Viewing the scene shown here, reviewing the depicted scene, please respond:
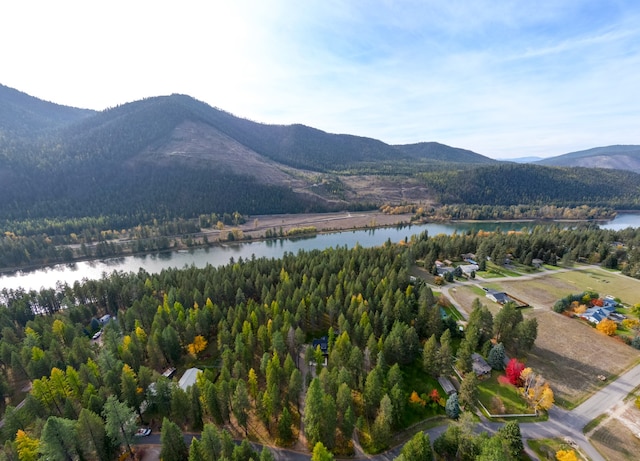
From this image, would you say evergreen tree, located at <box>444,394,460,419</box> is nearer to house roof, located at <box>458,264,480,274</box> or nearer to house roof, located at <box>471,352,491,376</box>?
house roof, located at <box>471,352,491,376</box>

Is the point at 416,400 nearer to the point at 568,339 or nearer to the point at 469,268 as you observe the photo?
the point at 568,339

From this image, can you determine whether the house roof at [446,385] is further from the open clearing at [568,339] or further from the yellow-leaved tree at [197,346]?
the yellow-leaved tree at [197,346]

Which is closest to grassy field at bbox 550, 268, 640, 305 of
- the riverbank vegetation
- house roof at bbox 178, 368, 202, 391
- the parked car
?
house roof at bbox 178, 368, 202, 391

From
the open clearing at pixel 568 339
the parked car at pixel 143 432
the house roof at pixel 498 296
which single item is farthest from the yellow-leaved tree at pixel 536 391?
the parked car at pixel 143 432

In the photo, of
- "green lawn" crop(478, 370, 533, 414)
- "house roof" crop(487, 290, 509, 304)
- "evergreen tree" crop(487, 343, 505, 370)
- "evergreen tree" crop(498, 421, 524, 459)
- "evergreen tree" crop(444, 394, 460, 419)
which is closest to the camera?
"evergreen tree" crop(498, 421, 524, 459)

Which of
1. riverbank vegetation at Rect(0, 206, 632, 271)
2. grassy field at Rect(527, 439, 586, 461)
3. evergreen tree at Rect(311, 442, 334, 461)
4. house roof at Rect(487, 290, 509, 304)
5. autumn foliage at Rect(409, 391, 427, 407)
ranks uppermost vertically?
riverbank vegetation at Rect(0, 206, 632, 271)
